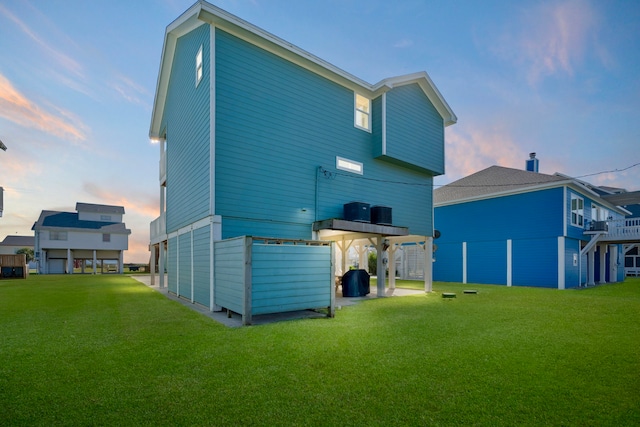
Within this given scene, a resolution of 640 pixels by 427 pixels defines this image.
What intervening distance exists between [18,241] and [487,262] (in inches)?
2809

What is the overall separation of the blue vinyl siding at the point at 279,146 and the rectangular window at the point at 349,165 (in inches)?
6.9

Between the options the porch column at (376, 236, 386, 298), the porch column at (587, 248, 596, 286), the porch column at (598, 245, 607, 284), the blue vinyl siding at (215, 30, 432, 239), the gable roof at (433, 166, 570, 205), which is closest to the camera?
the blue vinyl siding at (215, 30, 432, 239)

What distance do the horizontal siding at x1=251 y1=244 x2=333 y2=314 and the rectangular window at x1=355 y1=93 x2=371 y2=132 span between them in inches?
253

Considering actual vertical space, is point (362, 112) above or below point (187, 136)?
above

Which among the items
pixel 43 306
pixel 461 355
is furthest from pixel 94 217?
pixel 461 355

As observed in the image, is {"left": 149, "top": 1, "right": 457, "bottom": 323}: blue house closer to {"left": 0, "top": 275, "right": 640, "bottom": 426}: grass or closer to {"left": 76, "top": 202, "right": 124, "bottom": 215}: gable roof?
{"left": 0, "top": 275, "right": 640, "bottom": 426}: grass

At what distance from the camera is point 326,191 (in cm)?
1116

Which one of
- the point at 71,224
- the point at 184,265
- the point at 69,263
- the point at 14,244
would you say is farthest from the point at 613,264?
the point at 14,244

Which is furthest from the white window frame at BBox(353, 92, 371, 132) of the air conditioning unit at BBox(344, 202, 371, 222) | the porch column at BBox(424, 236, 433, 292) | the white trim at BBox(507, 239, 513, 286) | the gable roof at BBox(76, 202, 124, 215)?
the gable roof at BBox(76, 202, 124, 215)

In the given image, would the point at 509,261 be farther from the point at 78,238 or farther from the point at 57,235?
the point at 57,235

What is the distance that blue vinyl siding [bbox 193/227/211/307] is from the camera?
29.7ft

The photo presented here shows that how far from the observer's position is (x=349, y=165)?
11.9m

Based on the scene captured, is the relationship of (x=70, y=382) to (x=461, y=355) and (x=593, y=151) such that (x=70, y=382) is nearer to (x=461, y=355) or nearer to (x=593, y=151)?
(x=461, y=355)

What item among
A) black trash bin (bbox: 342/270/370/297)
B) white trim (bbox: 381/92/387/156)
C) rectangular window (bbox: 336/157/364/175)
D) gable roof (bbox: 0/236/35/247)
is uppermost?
white trim (bbox: 381/92/387/156)
